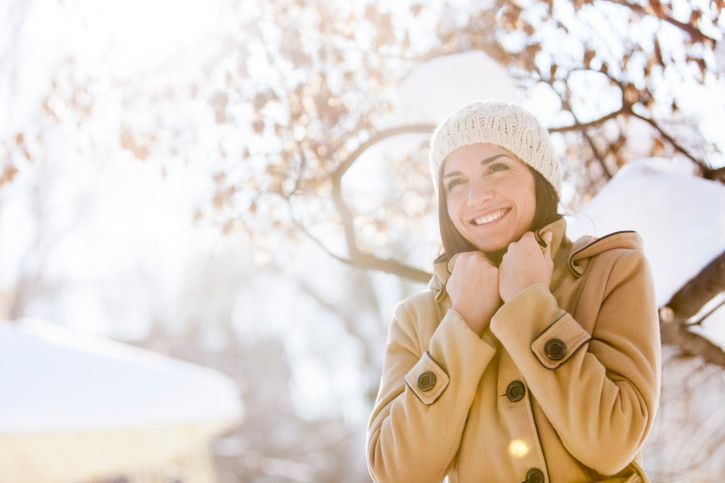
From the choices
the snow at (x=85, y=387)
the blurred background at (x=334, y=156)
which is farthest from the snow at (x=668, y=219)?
the snow at (x=85, y=387)

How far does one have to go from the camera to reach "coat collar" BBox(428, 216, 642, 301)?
5.44 feet

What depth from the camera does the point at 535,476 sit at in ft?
4.85

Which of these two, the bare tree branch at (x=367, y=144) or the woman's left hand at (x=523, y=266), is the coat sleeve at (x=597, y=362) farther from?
the bare tree branch at (x=367, y=144)

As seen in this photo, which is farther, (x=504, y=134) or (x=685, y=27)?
(x=685, y=27)

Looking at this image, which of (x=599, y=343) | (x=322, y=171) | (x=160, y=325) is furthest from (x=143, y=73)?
(x=160, y=325)

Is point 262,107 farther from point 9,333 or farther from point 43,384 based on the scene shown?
point 9,333

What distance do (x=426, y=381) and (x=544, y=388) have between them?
23 centimetres

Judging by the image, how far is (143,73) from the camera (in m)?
3.94

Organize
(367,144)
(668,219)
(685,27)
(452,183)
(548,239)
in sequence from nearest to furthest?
1. (548,239)
2. (452,183)
3. (668,219)
4. (685,27)
5. (367,144)

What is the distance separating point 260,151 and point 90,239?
11.6 meters

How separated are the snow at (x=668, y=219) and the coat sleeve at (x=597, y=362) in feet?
3.01

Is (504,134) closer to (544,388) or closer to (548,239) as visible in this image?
(548,239)

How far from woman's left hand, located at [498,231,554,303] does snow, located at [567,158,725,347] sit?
88 centimetres

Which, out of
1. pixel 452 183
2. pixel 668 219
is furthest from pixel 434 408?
pixel 668 219
